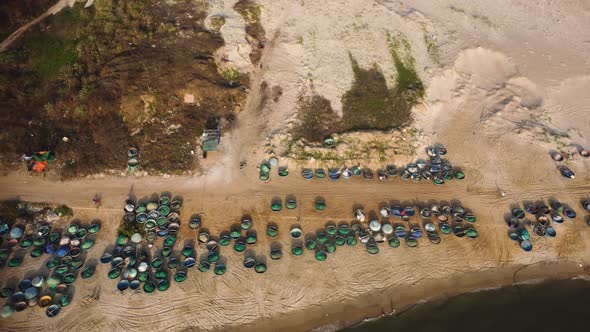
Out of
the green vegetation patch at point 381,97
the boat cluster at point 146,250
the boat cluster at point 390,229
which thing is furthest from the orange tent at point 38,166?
the green vegetation patch at point 381,97

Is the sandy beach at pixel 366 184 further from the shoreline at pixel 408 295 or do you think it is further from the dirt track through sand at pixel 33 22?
the dirt track through sand at pixel 33 22

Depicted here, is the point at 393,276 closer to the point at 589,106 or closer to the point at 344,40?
the point at 344,40

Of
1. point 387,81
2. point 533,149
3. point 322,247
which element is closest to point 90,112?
point 322,247

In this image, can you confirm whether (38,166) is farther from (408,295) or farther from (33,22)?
(408,295)

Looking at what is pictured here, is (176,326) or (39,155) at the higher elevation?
(39,155)

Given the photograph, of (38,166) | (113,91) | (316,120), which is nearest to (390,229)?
(316,120)

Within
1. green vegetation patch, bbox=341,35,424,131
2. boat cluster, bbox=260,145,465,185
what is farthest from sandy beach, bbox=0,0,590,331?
green vegetation patch, bbox=341,35,424,131
